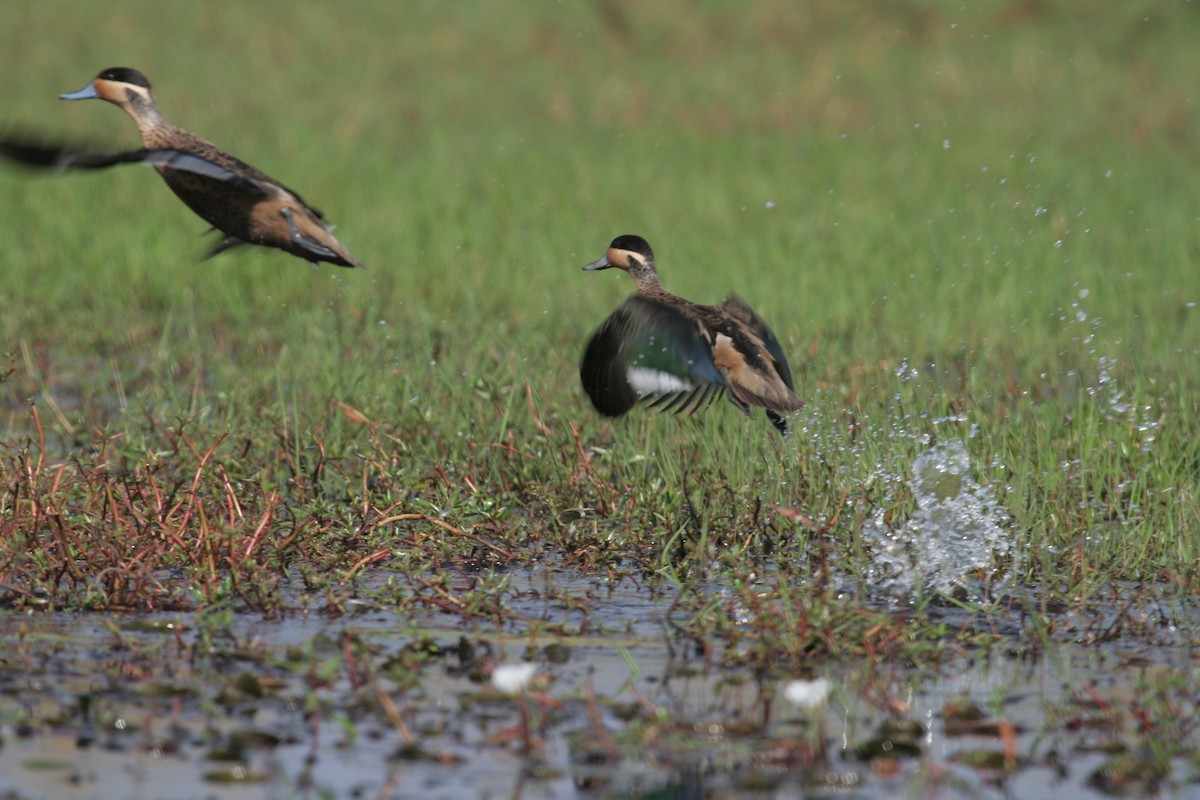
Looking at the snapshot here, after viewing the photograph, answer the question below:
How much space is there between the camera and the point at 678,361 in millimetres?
5941

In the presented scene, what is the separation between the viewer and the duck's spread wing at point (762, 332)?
6.14 m

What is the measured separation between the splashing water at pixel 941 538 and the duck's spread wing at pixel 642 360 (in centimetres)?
81

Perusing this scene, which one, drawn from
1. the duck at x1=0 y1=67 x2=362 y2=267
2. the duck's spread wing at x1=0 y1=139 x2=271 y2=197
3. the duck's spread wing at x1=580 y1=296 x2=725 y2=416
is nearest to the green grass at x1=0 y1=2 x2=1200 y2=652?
the duck's spread wing at x1=580 y1=296 x2=725 y2=416

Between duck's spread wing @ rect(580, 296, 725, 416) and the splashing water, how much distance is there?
812mm

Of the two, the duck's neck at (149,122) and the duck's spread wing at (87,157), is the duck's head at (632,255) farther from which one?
the duck's neck at (149,122)

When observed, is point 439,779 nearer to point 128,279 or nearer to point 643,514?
point 643,514

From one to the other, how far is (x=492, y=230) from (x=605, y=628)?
21.2ft

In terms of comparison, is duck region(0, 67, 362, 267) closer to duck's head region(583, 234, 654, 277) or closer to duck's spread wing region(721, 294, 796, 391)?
duck's head region(583, 234, 654, 277)

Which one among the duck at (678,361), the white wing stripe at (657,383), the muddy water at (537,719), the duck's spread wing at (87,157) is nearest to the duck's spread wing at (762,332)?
the duck at (678,361)

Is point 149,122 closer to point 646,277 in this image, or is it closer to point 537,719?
point 646,277

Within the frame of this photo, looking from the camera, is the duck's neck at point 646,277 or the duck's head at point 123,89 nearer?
the duck's head at point 123,89

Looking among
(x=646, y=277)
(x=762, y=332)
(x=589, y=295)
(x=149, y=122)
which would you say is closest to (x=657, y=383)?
(x=762, y=332)

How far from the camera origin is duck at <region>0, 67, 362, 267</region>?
621 centimetres

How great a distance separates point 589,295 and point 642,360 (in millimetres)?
3692
